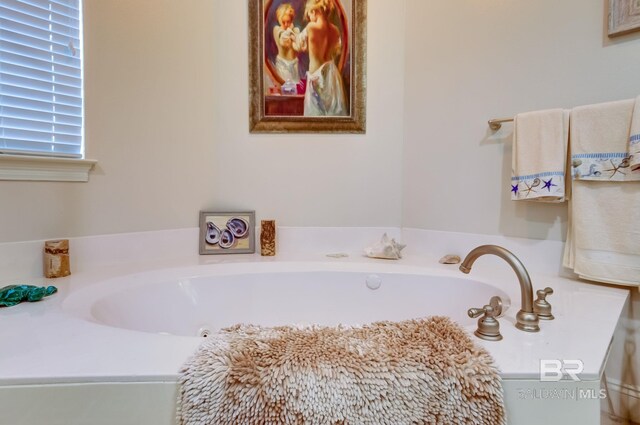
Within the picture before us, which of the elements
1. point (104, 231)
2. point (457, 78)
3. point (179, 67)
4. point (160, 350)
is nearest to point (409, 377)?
point (160, 350)

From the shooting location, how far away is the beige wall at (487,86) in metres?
1.30

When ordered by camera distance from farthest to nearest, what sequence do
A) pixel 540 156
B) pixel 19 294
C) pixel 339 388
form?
pixel 540 156 → pixel 19 294 → pixel 339 388

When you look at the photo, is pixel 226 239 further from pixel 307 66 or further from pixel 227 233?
pixel 307 66

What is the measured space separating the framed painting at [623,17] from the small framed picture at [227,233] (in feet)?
5.76

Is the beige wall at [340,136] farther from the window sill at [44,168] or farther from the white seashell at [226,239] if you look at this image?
the white seashell at [226,239]

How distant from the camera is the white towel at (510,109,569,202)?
1.29m

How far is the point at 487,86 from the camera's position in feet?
5.21

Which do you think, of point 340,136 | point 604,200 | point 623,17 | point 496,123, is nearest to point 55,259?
point 340,136

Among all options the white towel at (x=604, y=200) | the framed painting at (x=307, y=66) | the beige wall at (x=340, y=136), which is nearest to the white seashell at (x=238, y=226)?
the beige wall at (x=340, y=136)

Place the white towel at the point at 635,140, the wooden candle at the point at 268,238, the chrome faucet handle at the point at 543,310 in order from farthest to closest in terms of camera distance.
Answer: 1. the wooden candle at the point at 268,238
2. the white towel at the point at 635,140
3. the chrome faucet handle at the point at 543,310

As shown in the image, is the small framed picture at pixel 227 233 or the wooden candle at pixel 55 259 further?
the small framed picture at pixel 227 233

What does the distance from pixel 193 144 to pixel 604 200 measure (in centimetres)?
185

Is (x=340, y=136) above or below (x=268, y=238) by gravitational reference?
above

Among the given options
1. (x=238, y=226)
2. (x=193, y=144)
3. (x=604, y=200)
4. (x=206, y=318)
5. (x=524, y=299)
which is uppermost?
(x=193, y=144)
